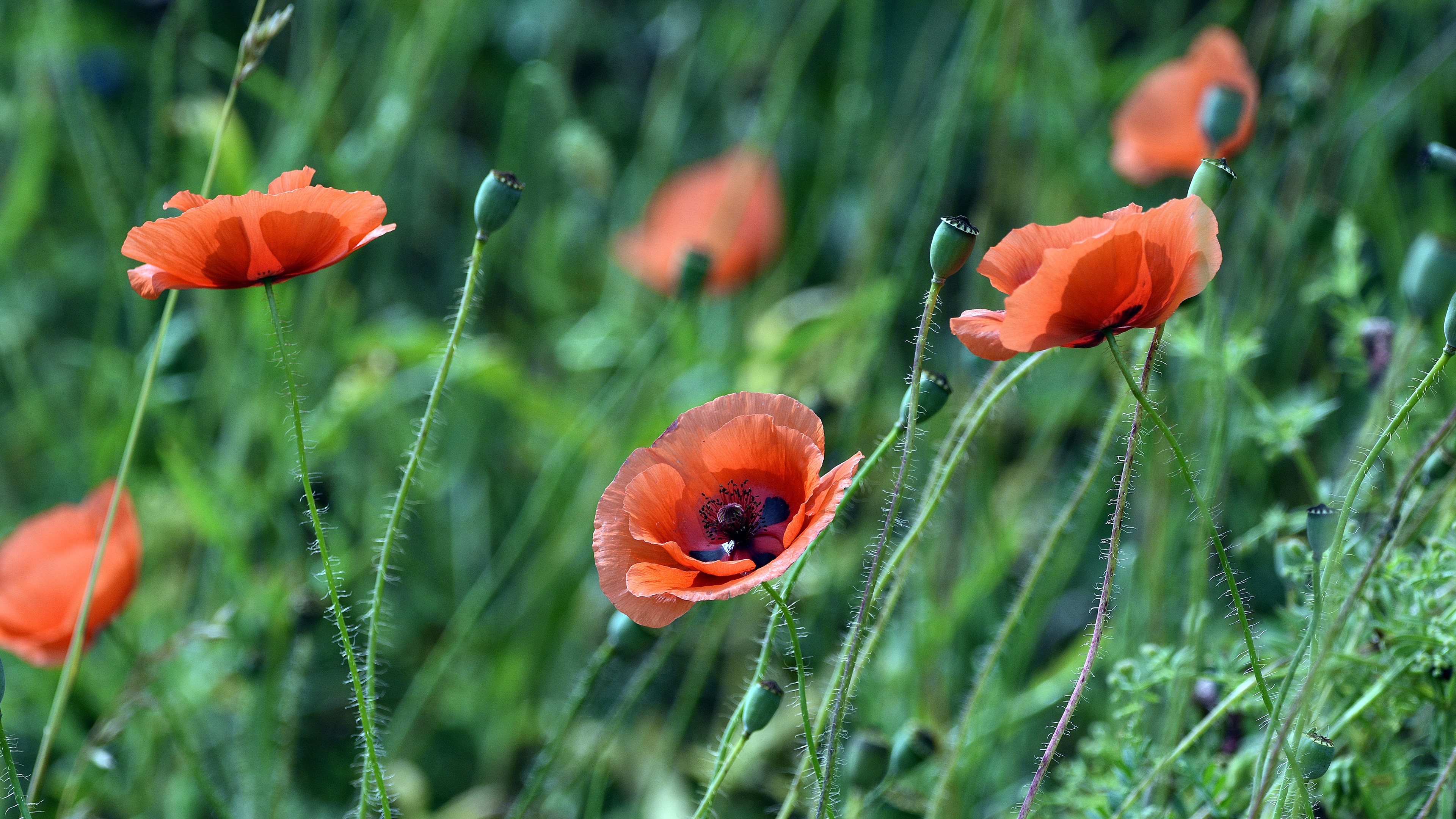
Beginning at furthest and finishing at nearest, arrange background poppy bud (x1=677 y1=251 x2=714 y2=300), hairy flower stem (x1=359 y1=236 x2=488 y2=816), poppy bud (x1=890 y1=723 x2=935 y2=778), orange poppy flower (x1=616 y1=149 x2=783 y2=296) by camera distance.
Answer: orange poppy flower (x1=616 y1=149 x2=783 y2=296), background poppy bud (x1=677 y1=251 x2=714 y2=300), poppy bud (x1=890 y1=723 x2=935 y2=778), hairy flower stem (x1=359 y1=236 x2=488 y2=816)

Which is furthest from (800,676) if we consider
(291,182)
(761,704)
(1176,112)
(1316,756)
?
(1176,112)

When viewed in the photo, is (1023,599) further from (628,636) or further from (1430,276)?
(1430,276)

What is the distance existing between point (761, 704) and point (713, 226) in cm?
91

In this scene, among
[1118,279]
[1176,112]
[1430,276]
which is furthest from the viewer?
[1176,112]

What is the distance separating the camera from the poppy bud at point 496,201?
0.59 m

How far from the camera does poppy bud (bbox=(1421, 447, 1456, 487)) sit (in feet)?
1.99

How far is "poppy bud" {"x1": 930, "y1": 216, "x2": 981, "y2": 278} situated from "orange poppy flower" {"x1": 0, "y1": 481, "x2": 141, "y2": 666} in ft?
1.99

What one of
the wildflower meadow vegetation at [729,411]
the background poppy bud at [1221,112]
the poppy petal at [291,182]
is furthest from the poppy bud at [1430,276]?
the poppy petal at [291,182]

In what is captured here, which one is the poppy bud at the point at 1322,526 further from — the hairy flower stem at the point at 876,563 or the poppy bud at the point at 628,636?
the poppy bud at the point at 628,636

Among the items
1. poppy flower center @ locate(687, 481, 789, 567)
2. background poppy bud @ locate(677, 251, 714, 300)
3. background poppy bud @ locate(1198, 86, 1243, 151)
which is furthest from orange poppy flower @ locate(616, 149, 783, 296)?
poppy flower center @ locate(687, 481, 789, 567)

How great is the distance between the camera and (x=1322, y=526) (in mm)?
566

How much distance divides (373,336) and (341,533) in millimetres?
223

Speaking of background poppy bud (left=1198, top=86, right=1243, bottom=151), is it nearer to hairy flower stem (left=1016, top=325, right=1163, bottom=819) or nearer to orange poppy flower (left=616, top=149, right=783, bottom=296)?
hairy flower stem (left=1016, top=325, right=1163, bottom=819)

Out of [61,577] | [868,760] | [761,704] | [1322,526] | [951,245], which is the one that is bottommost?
[61,577]
